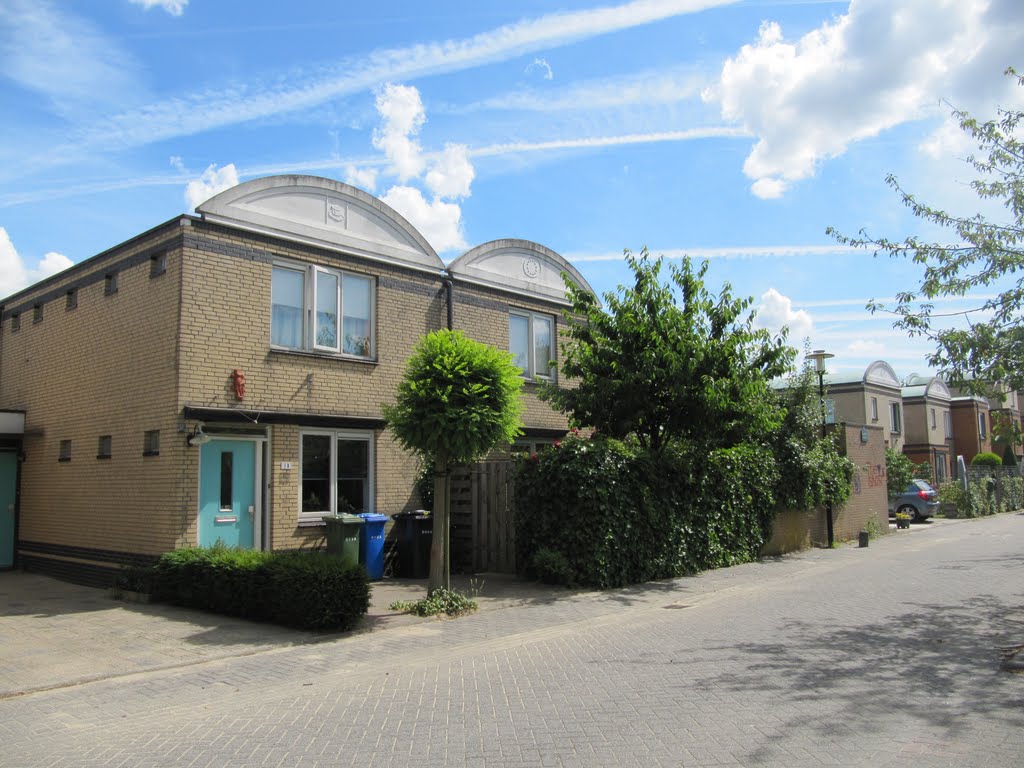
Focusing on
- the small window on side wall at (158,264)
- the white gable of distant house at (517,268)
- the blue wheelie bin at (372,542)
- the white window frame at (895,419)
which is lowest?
the blue wheelie bin at (372,542)

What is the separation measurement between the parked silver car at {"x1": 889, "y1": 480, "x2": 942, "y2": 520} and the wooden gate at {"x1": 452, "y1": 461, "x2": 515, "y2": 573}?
20.9 meters

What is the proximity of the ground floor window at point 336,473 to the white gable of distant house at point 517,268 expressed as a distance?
14.0ft

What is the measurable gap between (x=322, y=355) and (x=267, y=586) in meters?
5.16

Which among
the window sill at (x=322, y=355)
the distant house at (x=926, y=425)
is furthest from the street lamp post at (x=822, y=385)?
the distant house at (x=926, y=425)

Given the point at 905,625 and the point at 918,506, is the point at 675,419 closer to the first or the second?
the point at 905,625

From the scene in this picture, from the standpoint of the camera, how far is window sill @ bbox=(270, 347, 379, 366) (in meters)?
13.9

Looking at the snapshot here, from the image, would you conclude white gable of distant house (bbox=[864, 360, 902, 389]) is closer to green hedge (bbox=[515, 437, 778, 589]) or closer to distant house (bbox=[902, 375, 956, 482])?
distant house (bbox=[902, 375, 956, 482])

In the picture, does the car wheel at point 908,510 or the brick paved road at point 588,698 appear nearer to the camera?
the brick paved road at point 588,698

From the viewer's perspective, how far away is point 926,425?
45688 millimetres

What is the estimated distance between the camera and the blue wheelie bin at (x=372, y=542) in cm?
1359

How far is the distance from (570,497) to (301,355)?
5.14 metres

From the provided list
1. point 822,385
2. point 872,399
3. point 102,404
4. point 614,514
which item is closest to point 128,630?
point 102,404

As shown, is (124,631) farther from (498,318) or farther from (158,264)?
(498,318)

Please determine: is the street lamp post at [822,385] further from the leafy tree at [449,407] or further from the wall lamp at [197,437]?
the wall lamp at [197,437]
